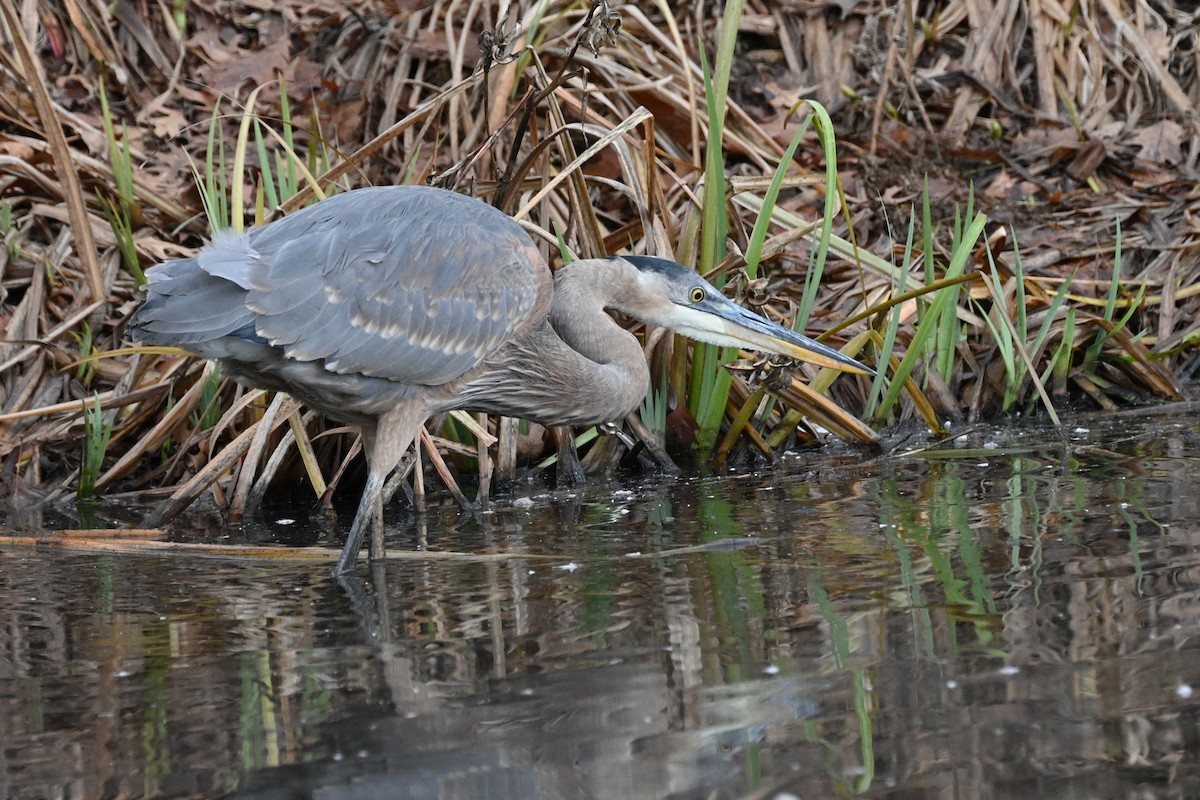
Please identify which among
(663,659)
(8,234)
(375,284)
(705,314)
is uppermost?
(8,234)

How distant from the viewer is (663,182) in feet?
21.8

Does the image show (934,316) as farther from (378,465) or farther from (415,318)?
(378,465)

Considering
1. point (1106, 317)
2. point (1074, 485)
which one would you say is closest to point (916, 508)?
point (1074, 485)

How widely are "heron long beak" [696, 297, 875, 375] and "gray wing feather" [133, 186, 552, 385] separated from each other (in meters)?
0.70

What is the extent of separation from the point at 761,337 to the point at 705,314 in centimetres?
22

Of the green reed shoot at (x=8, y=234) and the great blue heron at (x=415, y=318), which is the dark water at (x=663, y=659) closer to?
the great blue heron at (x=415, y=318)

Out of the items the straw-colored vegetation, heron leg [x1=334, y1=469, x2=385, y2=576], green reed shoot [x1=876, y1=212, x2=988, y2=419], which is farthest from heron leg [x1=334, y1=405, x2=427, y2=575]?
green reed shoot [x1=876, y1=212, x2=988, y2=419]

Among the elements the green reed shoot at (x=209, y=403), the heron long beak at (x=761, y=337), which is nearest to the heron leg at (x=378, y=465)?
the green reed shoot at (x=209, y=403)

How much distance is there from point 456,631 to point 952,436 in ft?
9.95

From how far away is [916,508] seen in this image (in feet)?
14.4

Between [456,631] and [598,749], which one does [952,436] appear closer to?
[456,631]

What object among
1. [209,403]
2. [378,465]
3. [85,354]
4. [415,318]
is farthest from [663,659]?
[85,354]

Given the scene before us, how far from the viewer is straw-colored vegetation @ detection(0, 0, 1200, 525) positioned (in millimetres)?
5496

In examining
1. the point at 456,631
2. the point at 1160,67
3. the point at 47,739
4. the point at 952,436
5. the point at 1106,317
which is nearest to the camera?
the point at 47,739
